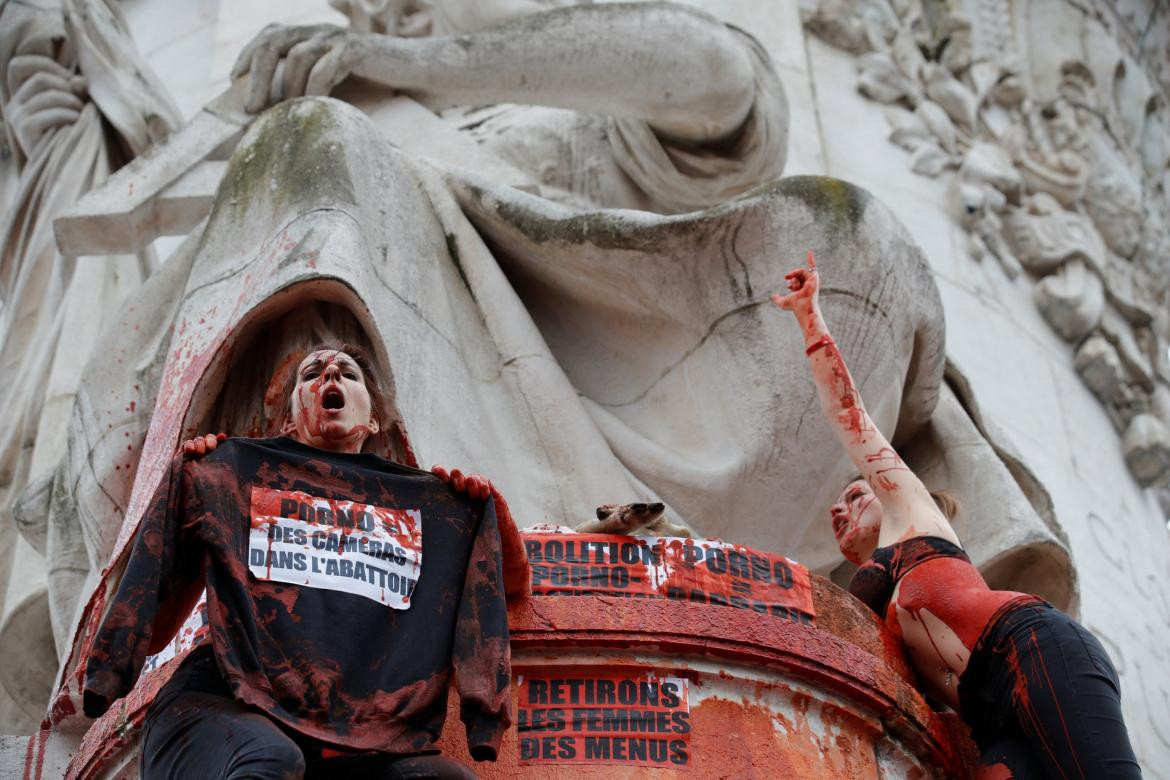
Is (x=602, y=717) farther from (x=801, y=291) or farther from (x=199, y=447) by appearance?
(x=801, y=291)

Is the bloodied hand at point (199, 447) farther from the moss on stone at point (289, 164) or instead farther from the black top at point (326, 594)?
the moss on stone at point (289, 164)

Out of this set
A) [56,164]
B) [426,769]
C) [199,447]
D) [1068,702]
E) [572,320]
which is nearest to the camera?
[426,769]

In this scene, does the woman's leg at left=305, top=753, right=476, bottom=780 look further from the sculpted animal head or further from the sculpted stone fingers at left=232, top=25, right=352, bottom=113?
the sculpted stone fingers at left=232, top=25, right=352, bottom=113

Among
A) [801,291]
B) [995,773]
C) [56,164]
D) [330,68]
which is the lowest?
[56,164]

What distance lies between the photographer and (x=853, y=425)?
5258mm

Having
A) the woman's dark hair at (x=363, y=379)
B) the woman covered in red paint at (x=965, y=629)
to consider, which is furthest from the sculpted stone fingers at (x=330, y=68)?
the woman covered in red paint at (x=965, y=629)

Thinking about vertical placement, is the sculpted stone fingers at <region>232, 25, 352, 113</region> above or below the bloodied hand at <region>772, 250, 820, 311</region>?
below

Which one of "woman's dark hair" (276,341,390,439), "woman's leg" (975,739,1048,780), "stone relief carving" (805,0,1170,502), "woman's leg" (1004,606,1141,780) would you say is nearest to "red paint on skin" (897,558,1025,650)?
"woman's leg" (1004,606,1141,780)

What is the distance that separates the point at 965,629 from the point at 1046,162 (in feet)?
15.0

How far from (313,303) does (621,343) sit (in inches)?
41.9

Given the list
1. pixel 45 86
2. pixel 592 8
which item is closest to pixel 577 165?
pixel 592 8

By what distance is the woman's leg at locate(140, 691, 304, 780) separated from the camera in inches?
156

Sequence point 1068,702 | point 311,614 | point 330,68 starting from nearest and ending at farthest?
point 311,614 → point 1068,702 → point 330,68

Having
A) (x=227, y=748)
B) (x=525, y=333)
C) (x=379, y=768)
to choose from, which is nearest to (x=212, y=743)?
(x=227, y=748)
